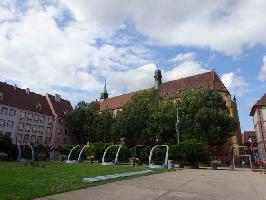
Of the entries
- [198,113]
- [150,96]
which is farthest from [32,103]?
[198,113]

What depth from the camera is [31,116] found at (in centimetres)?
7231

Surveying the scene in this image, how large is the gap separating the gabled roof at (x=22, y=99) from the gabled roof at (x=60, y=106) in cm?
217

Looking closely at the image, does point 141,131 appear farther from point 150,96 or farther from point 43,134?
point 43,134

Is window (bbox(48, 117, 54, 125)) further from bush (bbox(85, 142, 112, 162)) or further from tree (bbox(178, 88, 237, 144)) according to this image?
tree (bbox(178, 88, 237, 144))

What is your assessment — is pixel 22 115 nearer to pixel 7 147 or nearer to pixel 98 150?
pixel 7 147

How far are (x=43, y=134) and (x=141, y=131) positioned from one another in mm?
29511

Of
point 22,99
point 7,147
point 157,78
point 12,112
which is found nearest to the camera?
point 7,147

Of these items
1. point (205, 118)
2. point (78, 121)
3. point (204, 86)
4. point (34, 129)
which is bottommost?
point (205, 118)

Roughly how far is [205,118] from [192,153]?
31.3 feet

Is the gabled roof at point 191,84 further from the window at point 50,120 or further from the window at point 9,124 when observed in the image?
the window at point 9,124

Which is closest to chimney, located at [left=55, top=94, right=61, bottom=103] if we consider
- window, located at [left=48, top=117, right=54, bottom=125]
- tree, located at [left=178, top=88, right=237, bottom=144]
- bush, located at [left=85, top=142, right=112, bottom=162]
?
window, located at [left=48, top=117, right=54, bottom=125]

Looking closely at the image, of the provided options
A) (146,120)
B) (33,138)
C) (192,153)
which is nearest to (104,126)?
(146,120)

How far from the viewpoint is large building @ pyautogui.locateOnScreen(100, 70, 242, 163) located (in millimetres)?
62306

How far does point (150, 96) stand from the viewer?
63688 millimetres
